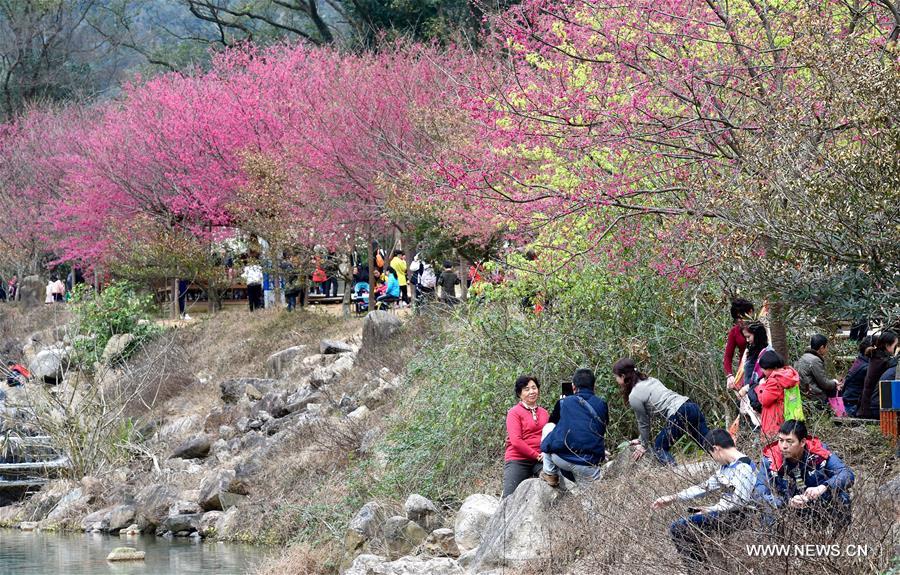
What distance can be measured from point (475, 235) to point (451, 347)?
28.3ft

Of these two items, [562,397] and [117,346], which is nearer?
[562,397]

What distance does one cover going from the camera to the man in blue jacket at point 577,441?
13016mm

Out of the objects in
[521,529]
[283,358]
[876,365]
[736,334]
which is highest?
[736,334]

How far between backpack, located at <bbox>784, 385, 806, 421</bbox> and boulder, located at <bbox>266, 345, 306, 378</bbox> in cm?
1938

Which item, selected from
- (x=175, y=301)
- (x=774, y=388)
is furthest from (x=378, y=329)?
(x=774, y=388)

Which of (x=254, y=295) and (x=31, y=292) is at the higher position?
(x=31, y=292)

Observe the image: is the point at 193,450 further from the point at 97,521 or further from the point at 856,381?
the point at 856,381

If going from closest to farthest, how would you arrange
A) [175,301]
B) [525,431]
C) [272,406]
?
[525,431], [272,406], [175,301]

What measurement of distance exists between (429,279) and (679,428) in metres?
18.4

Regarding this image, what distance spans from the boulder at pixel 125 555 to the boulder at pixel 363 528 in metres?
4.21

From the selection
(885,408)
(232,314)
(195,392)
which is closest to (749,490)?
(885,408)

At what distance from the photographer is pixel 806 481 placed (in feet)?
30.2

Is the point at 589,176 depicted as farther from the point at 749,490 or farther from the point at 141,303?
the point at 141,303

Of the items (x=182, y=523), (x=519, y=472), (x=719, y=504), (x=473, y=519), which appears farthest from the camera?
(x=182, y=523)
